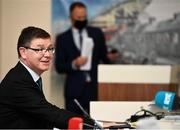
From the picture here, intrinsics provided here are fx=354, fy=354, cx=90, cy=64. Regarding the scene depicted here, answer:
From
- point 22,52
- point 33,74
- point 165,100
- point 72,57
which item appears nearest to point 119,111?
point 165,100

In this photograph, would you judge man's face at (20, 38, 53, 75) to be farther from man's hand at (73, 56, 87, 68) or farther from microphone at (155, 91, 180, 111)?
man's hand at (73, 56, 87, 68)

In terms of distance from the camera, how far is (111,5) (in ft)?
13.3

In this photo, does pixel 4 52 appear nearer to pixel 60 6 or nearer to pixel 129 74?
pixel 60 6

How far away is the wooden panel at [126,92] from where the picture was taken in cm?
323

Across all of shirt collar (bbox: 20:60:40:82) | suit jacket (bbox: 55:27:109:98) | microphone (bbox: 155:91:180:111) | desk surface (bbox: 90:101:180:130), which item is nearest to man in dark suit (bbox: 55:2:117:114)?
suit jacket (bbox: 55:27:109:98)

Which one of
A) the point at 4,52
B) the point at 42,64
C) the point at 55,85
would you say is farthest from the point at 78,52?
the point at 42,64

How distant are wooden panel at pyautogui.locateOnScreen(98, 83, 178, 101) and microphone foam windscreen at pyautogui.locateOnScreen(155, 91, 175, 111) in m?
0.58

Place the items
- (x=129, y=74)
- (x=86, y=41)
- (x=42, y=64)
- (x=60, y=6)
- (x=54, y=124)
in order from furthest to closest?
(x=60, y=6) → (x=86, y=41) → (x=129, y=74) → (x=42, y=64) → (x=54, y=124)

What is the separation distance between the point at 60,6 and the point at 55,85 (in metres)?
0.91

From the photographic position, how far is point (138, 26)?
4.09 meters

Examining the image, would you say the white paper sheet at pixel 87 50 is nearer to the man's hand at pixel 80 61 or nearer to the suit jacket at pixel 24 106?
the man's hand at pixel 80 61

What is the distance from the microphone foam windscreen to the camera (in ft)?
8.04

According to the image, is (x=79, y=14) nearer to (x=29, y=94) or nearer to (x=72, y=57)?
(x=72, y=57)

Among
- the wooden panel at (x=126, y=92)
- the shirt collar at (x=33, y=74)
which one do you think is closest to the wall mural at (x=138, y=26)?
the wooden panel at (x=126, y=92)
